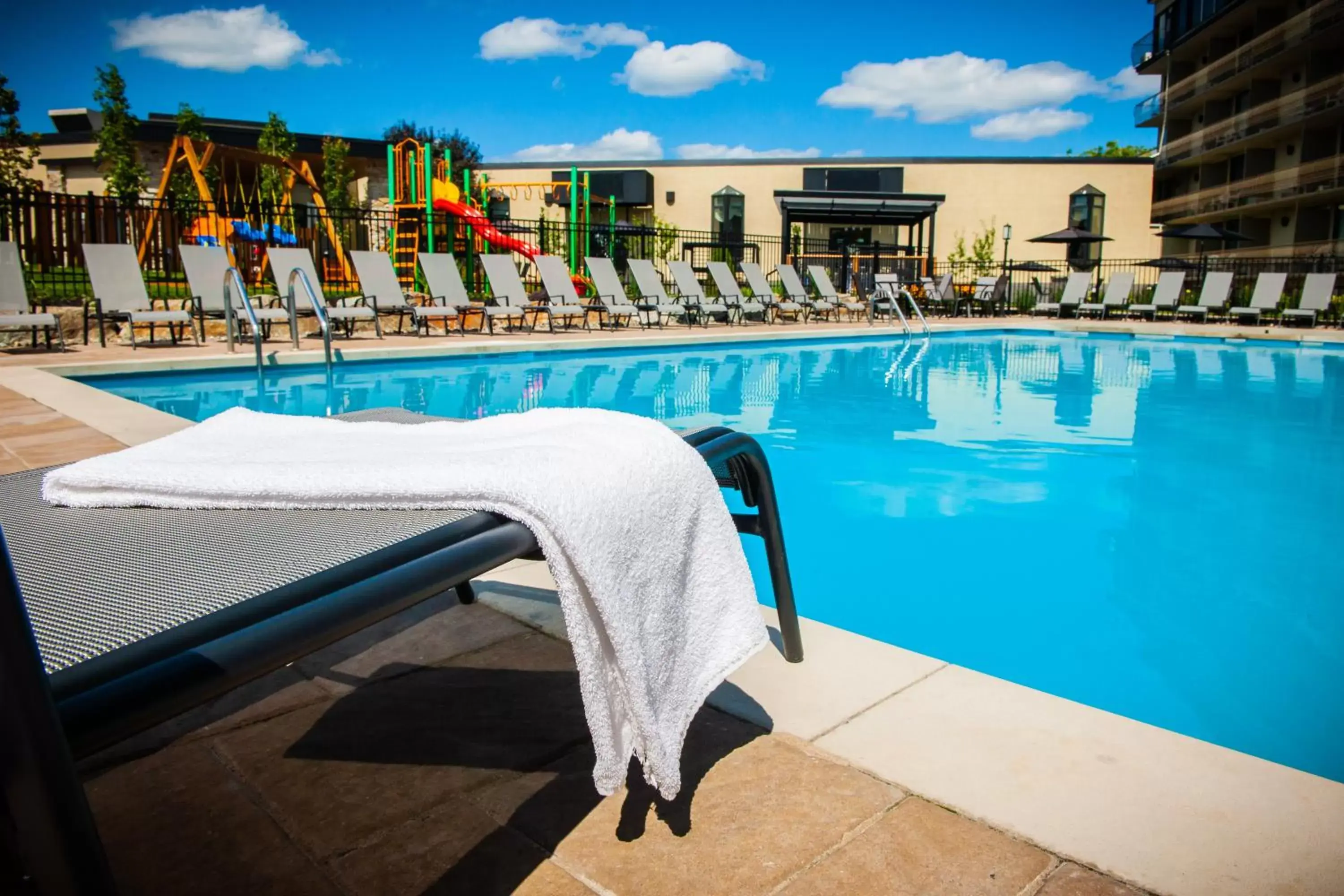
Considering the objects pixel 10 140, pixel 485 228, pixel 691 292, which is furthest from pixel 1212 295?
pixel 10 140

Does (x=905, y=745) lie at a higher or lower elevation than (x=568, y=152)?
lower

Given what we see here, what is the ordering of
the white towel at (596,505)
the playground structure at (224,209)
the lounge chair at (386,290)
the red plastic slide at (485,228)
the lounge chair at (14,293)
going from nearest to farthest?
the white towel at (596,505) → the lounge chair at (14,293) → the lounge chair at (386,290) → the playground structure at (224,209) → the red plastic slide at (485,228)

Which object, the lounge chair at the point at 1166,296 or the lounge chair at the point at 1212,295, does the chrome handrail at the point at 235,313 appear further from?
the lounge chair at the point at 1166,296

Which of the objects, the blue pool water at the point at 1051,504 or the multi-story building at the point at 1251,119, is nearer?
the blue pool water at the point at 1051,504

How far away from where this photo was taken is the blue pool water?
2.88 meters

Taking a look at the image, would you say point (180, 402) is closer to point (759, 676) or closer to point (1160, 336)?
point (759, 676)

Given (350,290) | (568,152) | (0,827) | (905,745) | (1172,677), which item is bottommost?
(1172,677)

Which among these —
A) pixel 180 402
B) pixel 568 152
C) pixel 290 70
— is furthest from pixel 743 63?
pixel 180 402

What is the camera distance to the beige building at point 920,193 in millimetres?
31250

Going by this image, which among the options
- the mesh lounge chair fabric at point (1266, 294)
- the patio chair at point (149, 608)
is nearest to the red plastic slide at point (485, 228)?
the mesh lounge chair fabric at point (1266, 294)

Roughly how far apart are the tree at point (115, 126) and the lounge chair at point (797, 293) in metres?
13.4

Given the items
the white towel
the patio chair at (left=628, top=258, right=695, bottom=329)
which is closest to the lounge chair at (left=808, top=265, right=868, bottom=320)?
the patio chair at (left=628, top=258, right=695, bottom=329)

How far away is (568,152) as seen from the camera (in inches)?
4321

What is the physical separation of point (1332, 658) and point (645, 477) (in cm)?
282
